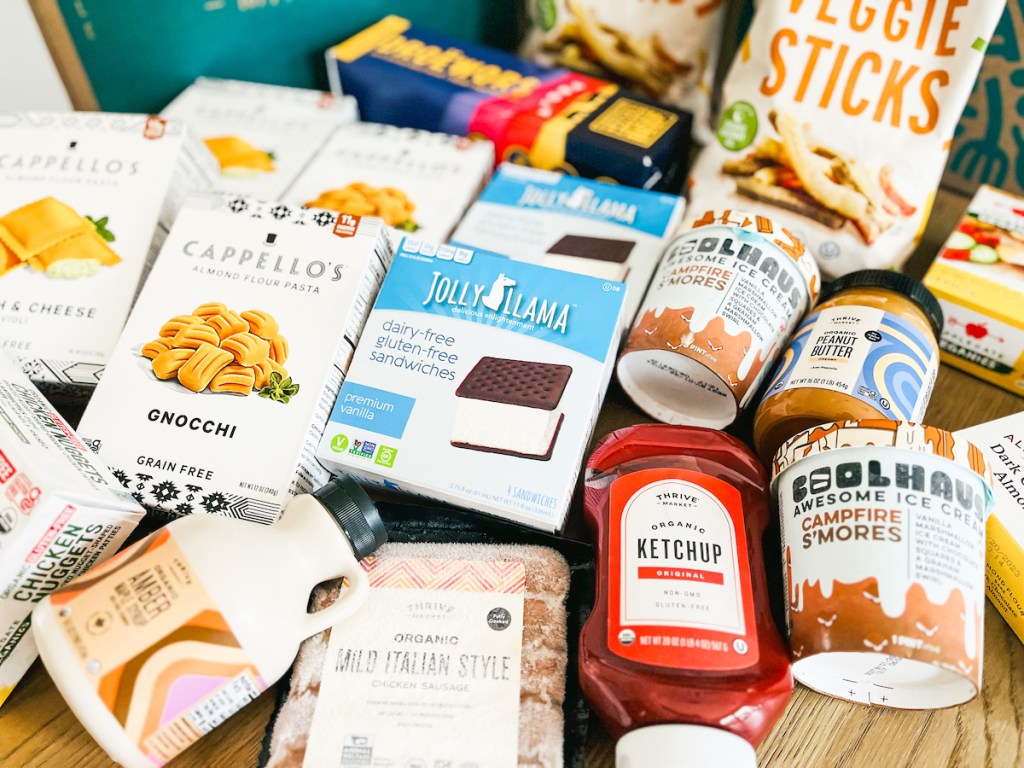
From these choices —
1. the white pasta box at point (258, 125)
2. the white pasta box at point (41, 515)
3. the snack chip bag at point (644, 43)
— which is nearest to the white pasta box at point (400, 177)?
the white pasta box at point (258, 125)

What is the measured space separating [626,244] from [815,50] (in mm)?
281

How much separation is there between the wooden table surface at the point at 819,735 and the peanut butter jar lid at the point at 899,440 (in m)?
0.19

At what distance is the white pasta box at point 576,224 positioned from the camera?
2.60ft

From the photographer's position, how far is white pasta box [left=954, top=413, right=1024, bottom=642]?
60 centimetres

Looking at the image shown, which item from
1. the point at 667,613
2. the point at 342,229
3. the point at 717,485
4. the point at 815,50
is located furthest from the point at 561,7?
the point at 667,613

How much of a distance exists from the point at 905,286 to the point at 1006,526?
0.22 metres

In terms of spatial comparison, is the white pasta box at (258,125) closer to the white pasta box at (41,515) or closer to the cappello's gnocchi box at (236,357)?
the cappello's gnocchi box at (236,357)

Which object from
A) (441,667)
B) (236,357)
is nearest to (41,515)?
(236,357)

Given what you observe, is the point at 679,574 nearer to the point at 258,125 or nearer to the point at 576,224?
the point at 576,224

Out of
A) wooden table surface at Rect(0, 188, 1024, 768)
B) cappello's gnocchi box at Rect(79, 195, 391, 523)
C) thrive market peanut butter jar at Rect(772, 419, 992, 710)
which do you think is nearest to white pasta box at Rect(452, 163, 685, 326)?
cappello's gnocchi box at Rect(79, 195, 391, 523)

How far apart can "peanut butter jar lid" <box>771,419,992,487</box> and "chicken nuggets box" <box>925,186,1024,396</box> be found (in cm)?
25

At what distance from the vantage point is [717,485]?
602 mm

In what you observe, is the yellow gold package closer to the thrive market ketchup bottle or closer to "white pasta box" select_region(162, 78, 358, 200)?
the thrive market ketchup bottle

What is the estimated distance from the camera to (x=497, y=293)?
70 centimetres
